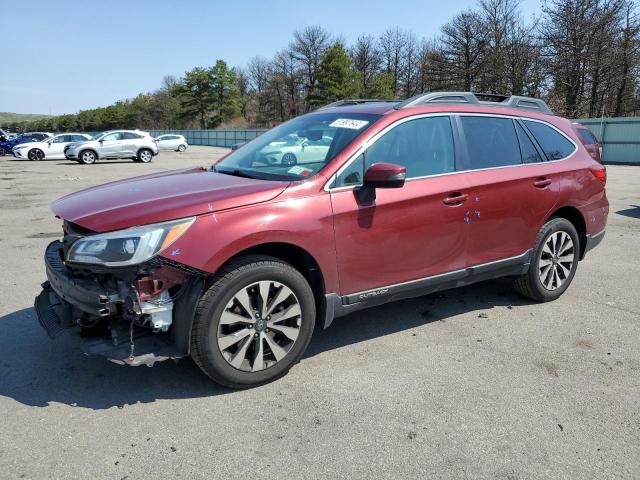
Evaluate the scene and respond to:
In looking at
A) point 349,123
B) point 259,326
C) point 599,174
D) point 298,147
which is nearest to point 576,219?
point 599,174

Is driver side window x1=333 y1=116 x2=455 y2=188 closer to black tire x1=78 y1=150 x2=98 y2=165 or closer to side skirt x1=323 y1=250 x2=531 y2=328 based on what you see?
side skirt x1=323 y1=250 x2=531 y2=328

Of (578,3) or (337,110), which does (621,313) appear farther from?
(578,3)

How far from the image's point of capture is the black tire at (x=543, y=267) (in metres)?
4.68

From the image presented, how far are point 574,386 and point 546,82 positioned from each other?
151 ft

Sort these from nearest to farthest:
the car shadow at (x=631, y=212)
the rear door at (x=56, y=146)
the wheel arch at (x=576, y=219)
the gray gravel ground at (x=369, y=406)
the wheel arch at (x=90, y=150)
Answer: the gray gravel ground at (x=369, y=406), the wheel arch at (x=576, y=219), the car shadow at (x=631, y=212), the wheel arch at (x=90, y=150), the rear door at (x=56, y=146)

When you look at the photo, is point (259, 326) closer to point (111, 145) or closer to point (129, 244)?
point (129, 244)

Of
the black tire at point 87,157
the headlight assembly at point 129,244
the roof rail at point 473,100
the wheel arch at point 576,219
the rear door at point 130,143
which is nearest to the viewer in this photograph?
the headlight assembly at point 129,244

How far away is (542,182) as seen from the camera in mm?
4566

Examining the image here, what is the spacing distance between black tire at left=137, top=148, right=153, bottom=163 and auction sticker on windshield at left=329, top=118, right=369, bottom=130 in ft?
86.5

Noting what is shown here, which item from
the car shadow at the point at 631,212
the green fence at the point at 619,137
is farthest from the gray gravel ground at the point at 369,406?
the green fence at the point at 619,137

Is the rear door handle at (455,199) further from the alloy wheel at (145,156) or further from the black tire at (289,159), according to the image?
the alloy wheel at (145,156)

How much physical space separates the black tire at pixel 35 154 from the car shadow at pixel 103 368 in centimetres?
3005

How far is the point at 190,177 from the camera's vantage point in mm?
3916

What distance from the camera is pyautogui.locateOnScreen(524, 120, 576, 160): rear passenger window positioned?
4762 mm
